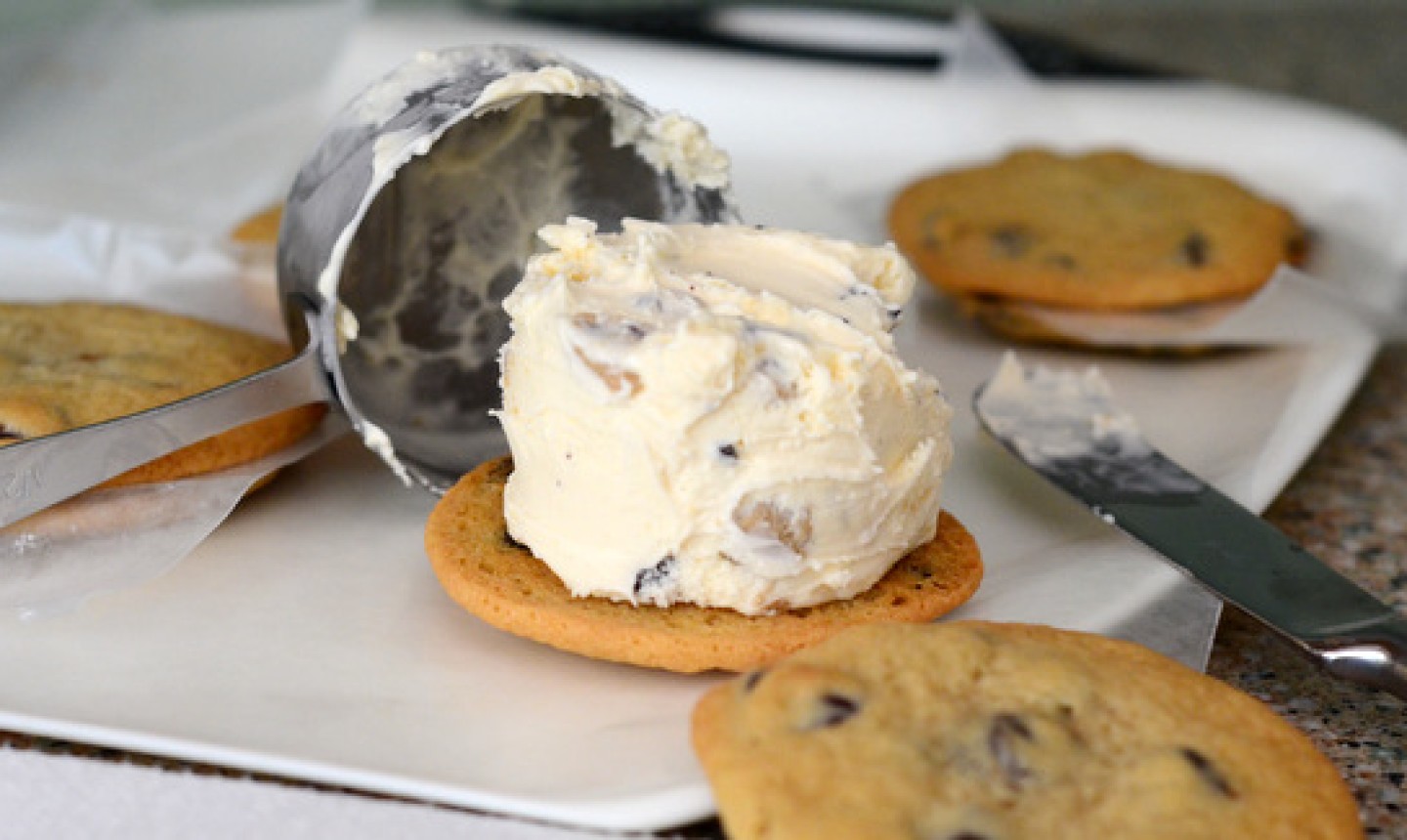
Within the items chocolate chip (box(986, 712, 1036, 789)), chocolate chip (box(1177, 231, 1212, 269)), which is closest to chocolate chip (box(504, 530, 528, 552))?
chocolate chip (box(986, 712, 1036, 789))

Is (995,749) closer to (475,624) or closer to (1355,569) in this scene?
(475,624)

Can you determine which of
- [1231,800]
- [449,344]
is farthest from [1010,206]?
[1231,800]

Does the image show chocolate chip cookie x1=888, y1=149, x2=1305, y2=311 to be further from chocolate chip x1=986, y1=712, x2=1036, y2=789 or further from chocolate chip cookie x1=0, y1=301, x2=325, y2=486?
chocolate chip x1=986, y1=712, x2=1036, y2=789

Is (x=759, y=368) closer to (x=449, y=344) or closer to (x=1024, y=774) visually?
(x=1024, y=774)

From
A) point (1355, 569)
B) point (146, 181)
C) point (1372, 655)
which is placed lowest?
point (146, 181)

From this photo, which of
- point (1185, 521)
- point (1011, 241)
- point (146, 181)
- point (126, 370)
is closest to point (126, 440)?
point (126, 370)

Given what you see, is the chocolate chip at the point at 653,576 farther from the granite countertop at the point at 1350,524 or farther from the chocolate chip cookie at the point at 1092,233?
the chocolate chip cookie at the point at 1092,233
